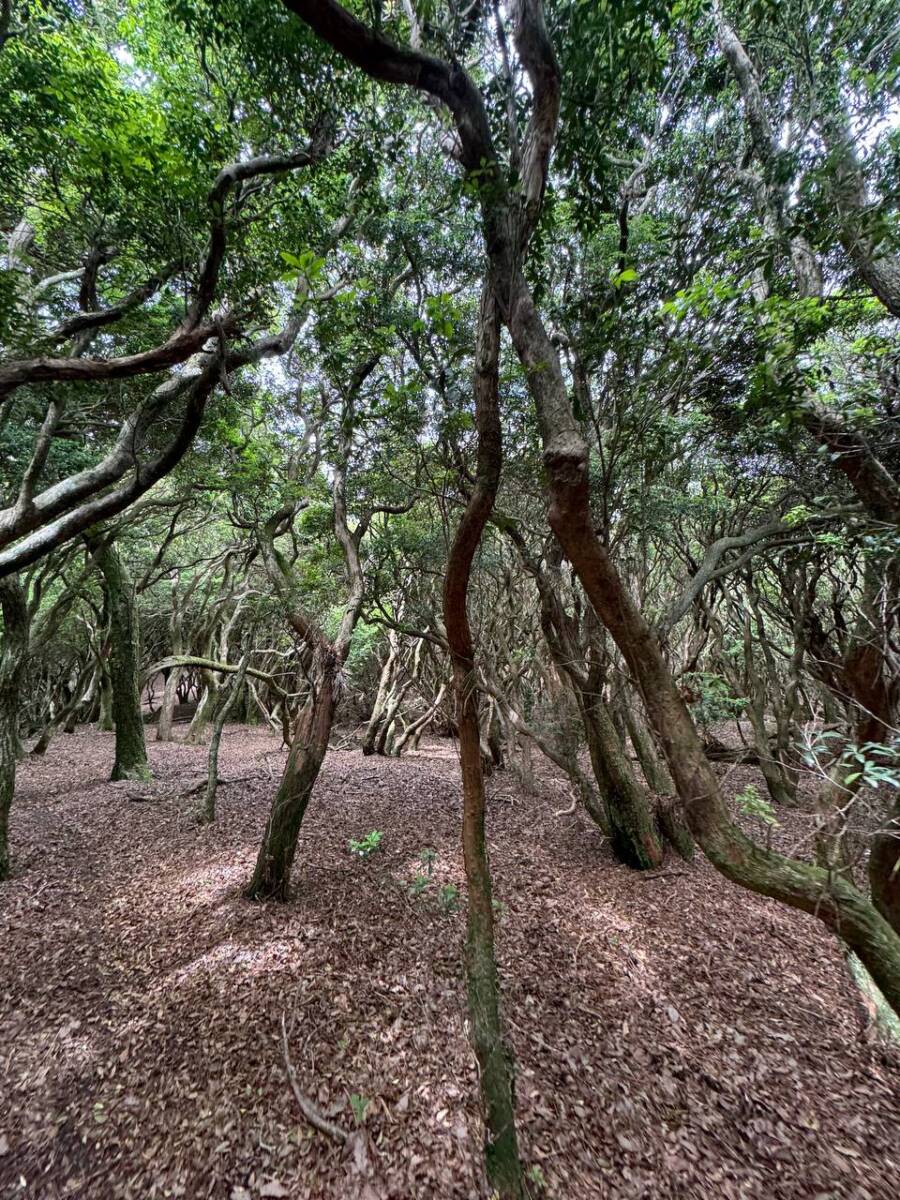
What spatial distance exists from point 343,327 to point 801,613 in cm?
659

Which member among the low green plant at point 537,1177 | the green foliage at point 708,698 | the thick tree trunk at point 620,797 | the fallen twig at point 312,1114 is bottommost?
the low green plant at point 537,1177

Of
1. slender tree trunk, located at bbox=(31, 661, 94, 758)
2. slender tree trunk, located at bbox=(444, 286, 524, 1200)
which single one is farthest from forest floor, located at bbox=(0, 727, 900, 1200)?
slender tree trunk, located at bbox=(31, 661, 94, 758)

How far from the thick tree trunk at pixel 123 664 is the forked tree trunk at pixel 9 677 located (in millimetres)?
3702

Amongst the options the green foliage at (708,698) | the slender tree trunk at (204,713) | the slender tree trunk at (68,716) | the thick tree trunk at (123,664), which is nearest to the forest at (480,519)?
the thick tree trunk at (123,664)

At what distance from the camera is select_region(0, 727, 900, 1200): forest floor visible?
254 centimetres

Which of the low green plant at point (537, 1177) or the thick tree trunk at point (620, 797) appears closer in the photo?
the low green plant at point (537, 1177)

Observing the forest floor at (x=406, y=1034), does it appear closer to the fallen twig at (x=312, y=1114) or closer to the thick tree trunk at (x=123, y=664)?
the fallen twig at (x=312, y=1114)

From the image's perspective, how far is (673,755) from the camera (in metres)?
2.24

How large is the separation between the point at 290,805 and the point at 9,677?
→ 3.28m

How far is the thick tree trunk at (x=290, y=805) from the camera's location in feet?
15.2

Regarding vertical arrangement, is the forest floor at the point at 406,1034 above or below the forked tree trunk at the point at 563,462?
below

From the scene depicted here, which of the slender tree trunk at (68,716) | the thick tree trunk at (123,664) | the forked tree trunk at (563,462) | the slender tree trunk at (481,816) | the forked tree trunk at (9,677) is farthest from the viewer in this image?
the slender tree trunk at (68,716)

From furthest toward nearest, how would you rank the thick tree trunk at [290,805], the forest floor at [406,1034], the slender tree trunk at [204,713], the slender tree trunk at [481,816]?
the slender tree trunk at [204,713]
the thick tree trunk at [290,805]
the forest floor at [406,1034]
the slender tree trunk at [481,816]

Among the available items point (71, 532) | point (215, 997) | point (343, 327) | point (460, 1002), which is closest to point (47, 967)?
point (215, 997)
